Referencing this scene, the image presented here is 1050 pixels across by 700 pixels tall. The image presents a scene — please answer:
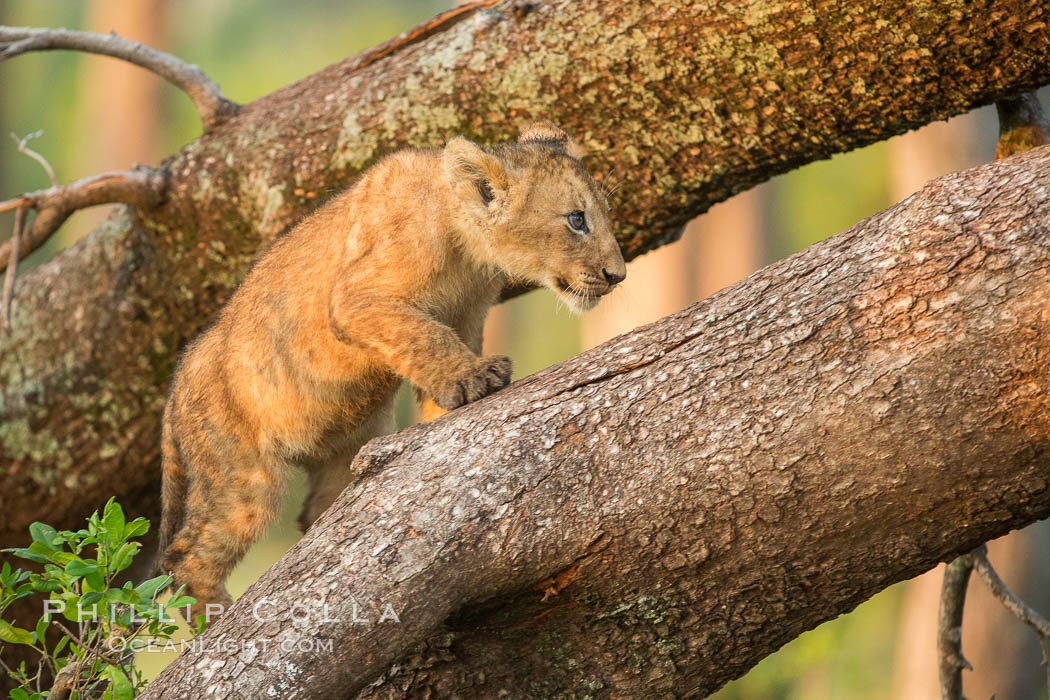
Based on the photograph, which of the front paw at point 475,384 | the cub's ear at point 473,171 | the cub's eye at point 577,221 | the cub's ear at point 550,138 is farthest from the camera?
the cub's ear at point 550,138

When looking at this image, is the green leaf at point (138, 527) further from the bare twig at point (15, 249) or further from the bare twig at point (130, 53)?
the bare twig at point (130, 53)

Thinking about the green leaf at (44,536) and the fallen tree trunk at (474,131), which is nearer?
the green leaf at (44,536)

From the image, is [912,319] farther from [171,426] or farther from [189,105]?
[189,105]

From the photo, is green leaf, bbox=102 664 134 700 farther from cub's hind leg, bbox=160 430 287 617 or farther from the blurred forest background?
the blurred forest background

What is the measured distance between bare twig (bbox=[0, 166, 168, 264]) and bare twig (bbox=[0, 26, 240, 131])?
0.47m

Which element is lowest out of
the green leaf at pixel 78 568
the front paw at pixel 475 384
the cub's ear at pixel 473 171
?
the front paw at pixel 475 384

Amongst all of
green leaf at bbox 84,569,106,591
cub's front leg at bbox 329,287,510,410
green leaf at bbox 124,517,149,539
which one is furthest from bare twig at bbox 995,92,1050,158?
green leaf at bbox 84,569,106,591

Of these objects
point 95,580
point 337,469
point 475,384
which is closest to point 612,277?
point 475,384

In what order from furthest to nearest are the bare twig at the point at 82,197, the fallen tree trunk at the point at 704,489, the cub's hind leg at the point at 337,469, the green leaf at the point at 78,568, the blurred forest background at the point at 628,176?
the blurred forest background at the point at 628,176 < the bare twig at the point at 82,197 < the cub's hind leg at the point at 337,469 < the green leaf at the point at 78,568 < the fallen tree trunk at the point at 704,489

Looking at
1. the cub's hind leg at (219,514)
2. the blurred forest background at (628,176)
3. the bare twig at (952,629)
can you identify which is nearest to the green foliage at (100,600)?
the cub's hind leg at (219,514)

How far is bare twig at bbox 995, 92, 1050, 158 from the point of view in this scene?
14.0 feet

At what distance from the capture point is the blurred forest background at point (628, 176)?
32.1 ft

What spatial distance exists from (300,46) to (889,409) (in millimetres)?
34551

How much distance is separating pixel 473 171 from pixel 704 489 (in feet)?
5.70
